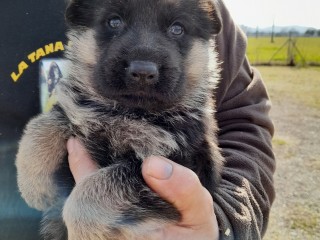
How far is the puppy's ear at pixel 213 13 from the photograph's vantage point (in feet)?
8.91

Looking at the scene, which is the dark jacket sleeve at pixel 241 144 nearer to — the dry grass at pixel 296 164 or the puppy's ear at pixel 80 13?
the puppy's ear at pixel 80 13

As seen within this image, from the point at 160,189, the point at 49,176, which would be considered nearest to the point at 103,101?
the point at 49,176

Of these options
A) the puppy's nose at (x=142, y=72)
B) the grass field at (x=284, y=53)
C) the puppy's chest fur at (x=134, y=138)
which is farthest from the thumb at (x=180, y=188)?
the grass field at (x=284, y=53)

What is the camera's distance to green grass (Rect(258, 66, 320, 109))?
19.2 metres

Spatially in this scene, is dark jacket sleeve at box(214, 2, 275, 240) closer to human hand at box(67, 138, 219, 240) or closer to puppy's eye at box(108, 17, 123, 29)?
human hand at box(67, 138, 219, 240)

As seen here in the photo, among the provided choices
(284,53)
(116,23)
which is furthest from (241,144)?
(284,53)

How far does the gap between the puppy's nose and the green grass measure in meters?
16.4

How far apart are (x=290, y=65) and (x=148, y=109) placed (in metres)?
29.2

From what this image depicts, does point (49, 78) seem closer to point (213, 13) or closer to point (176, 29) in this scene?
point (176, 29)

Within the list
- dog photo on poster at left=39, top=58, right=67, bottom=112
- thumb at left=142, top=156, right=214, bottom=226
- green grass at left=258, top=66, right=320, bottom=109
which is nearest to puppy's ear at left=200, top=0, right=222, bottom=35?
dog photo on poster at left=39, top=58, right=67, bottom=112

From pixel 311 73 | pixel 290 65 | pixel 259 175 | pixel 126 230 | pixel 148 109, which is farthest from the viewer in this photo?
pixel 290 65

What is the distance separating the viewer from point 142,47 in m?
2.17

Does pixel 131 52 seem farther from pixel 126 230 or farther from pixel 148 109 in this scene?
pixel 126 230

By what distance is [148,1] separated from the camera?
7.82ft
